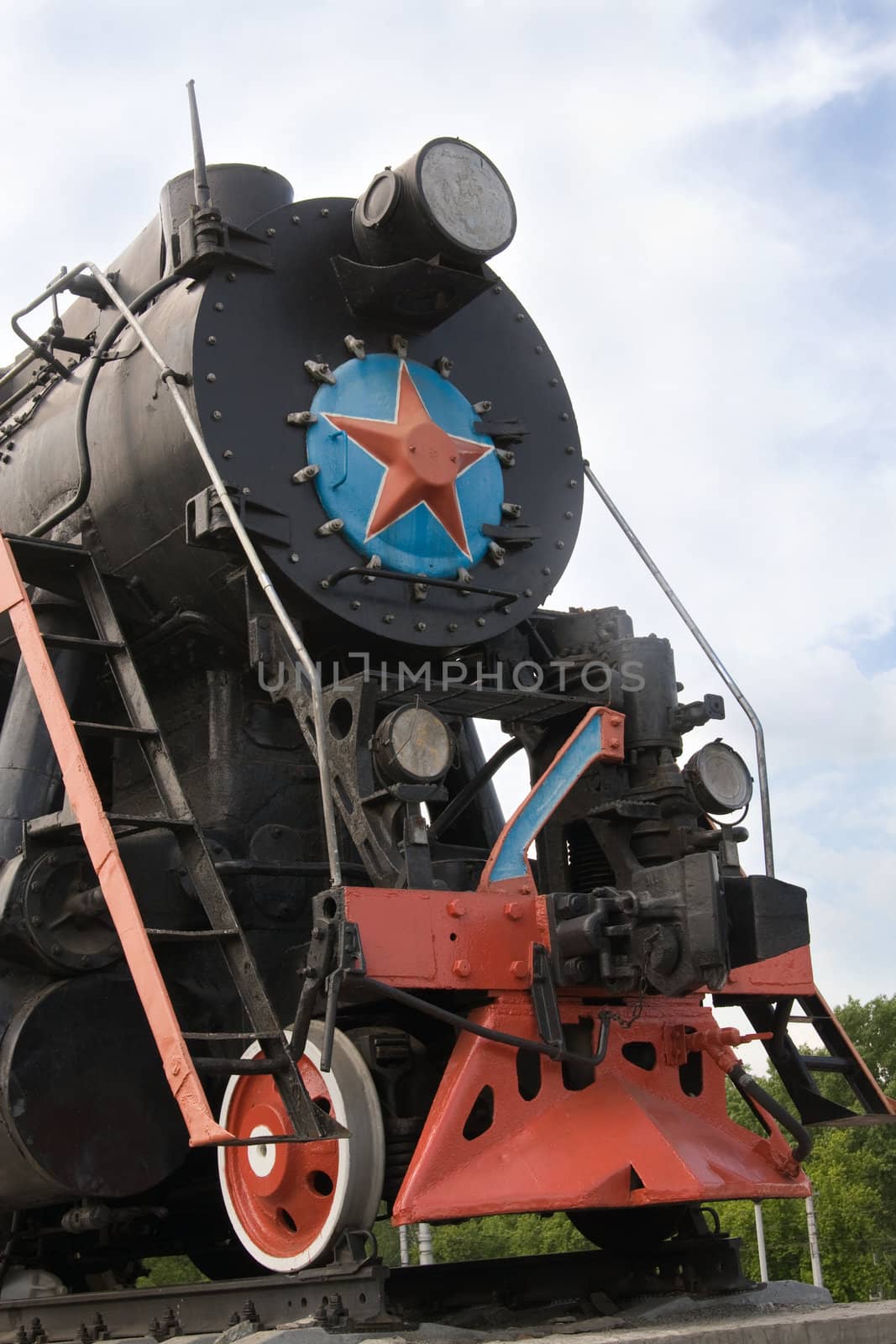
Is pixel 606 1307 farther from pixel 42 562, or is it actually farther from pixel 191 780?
pixel 42 562

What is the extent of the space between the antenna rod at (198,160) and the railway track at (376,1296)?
12.6ft

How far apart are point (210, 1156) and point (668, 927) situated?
6.60ft

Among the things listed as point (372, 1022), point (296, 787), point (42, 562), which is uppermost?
point (42, 562)

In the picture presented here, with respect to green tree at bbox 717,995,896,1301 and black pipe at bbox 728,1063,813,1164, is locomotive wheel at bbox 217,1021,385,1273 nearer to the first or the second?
black pipe at bbox 728,1063,813,1164

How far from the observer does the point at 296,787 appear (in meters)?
6.12

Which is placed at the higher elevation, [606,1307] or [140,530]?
[140,530]

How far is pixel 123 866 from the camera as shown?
5281 mm

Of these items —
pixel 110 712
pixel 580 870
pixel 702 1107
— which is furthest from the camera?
pixel 110 712

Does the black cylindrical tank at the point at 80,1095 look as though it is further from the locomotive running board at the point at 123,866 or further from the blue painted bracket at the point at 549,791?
the blue painted bracket at the point at 549,791

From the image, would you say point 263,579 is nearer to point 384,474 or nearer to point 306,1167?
point 384,474

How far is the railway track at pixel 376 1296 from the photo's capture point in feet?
14.2

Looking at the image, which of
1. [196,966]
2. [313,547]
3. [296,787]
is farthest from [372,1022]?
[313,547]

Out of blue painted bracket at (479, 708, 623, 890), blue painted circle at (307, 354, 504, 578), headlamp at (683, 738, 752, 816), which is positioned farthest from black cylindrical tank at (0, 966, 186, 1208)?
headlamp at (683, 738, 752, 816)

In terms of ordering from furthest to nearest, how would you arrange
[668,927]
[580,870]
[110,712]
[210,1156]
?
1. [110,712]
2. [580,870]
3. [210,1156]
4. [668,927]
